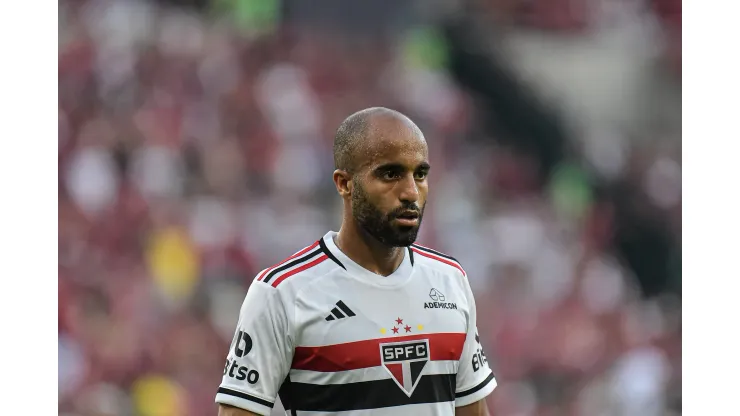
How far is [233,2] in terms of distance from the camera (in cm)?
766

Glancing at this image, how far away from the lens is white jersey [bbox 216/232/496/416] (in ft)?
8.74

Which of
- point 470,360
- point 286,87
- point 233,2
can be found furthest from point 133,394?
point 470,360

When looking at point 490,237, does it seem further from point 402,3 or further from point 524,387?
point 402,3

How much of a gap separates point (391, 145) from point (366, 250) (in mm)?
348

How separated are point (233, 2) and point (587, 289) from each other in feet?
12.8

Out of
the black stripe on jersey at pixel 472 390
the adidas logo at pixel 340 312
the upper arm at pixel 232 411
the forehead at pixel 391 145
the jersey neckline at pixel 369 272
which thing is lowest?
the upper arm at pixel 232 411

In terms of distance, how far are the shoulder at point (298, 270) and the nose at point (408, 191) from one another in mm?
334

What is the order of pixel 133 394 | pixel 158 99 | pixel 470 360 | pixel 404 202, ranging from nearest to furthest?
pixel 404 202, pixel 470 360, pixel 133 394, pixel 158 99

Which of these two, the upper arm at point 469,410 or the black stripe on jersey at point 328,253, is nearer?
the black stripe on jersey at point 328,253

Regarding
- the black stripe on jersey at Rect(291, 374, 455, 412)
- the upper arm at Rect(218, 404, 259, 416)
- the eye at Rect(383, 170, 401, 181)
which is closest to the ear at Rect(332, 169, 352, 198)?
the eye at Rect(383, 170, 401, 181)

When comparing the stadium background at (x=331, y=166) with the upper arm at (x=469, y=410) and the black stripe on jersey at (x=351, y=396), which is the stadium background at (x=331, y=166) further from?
the black stripe on jersey at (x=351, y=396)

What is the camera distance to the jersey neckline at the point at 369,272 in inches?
111

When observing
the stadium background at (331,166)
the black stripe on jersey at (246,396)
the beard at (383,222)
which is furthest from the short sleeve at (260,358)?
the stadium background at (331,166)

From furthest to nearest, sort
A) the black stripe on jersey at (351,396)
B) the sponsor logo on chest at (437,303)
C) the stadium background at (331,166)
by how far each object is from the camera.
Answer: the stadium background at (331,166) < the sponsor logo on chest at (437,303) < the black stripe on jersey at (351,396)
